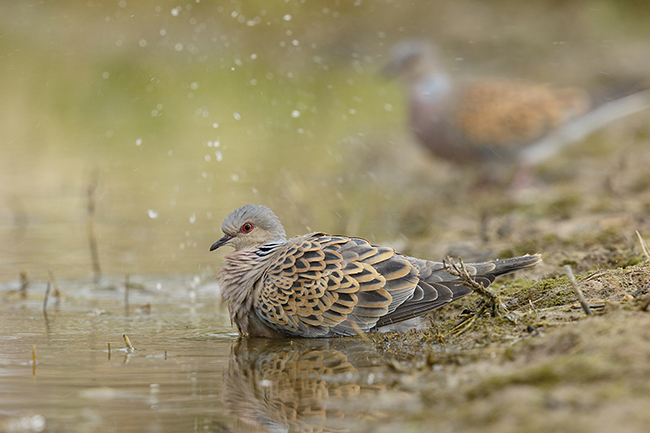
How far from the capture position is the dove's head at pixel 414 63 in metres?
10.1

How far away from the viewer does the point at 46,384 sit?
3.62m

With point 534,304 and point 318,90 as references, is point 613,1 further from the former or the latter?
point 534,304

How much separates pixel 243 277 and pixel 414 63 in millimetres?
5917

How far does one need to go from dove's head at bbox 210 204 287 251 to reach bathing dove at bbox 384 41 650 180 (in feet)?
13.9

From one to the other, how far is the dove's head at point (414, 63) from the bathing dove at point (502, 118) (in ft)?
1.62

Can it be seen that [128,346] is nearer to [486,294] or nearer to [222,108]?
[486,294]

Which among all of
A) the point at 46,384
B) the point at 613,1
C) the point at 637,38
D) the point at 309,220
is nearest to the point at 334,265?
the point at 46,384

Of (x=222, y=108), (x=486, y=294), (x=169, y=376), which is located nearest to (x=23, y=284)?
(x=169, y=376)

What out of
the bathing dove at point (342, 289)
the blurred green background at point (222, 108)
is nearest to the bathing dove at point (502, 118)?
the blurred green background at point (222, 108)

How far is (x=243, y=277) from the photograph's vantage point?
5.07 metres

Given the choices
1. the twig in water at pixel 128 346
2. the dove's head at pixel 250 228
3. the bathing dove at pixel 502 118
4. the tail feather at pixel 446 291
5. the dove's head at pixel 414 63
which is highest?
the dove's head at pixel 414 63

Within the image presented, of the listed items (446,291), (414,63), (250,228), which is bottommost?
(446,291)

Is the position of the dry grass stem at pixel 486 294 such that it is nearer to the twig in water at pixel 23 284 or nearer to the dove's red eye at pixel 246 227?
the dove's red eye at pixel 246 227

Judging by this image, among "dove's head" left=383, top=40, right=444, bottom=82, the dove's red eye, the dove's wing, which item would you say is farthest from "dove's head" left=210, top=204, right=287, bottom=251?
"dove's head" left=383, top=40, right=444, bottom=82
